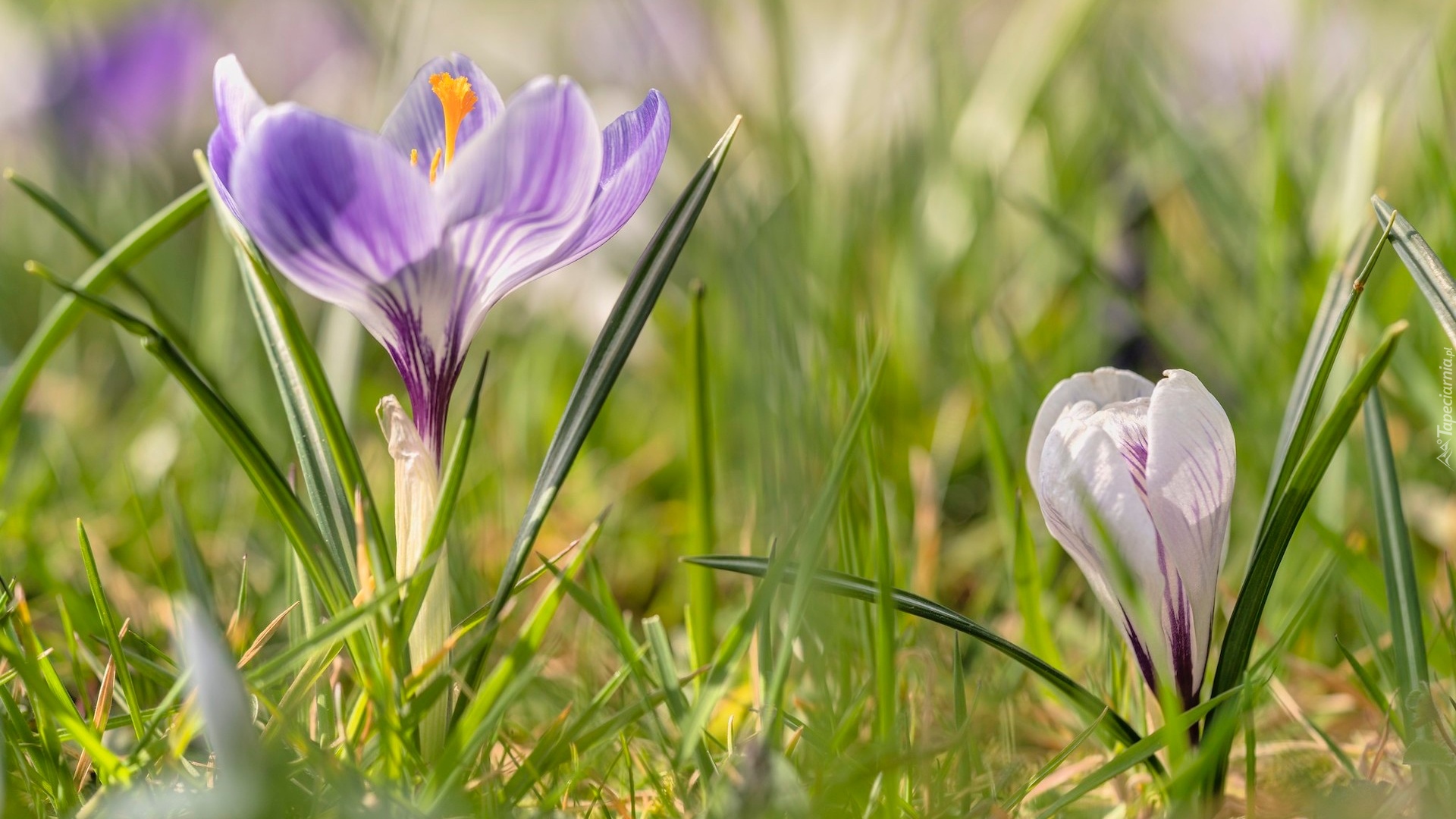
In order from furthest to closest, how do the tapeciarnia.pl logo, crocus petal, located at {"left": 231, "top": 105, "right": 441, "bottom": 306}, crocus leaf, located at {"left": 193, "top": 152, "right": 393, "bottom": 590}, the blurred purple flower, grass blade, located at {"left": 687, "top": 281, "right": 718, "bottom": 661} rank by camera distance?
the blurred purple flower, the tapeciarnia.pl logo, grass blade, located at {"left": 687, "top": 281, "right": 718, "bottom": 661}, crocus leaf, located at {"left": 193, "top": 152, "right": 393, "bottom": 590}, crocus petal, located at {"left": 231, "top": 105, "right": 441, "bottom": 306}

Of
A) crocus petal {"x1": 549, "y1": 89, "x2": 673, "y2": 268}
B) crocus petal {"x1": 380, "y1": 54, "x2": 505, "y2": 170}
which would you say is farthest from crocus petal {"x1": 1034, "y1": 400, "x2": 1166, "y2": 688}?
crocus petal {"x1": 380, "y1": 54, "x2": 505, "y2": 170}

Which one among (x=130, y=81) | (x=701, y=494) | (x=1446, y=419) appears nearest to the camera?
(x=701, y=494)

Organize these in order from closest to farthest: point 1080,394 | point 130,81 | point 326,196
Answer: point 326,196, point 1080,394, point 130,81

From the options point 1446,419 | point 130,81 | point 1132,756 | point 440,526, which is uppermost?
point 130,81

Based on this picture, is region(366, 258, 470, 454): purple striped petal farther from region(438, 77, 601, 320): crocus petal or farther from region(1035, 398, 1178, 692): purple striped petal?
region(1035, 398, 1178, 692): purple striped petal

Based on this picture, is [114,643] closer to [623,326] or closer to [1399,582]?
[623,326]

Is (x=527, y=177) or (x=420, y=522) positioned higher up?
(x=527, y=177)

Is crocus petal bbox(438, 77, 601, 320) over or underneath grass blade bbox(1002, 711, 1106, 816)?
over

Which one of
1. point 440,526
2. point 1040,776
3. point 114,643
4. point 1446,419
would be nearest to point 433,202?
point 440,526

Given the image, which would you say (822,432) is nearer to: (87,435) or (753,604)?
(753,604)
